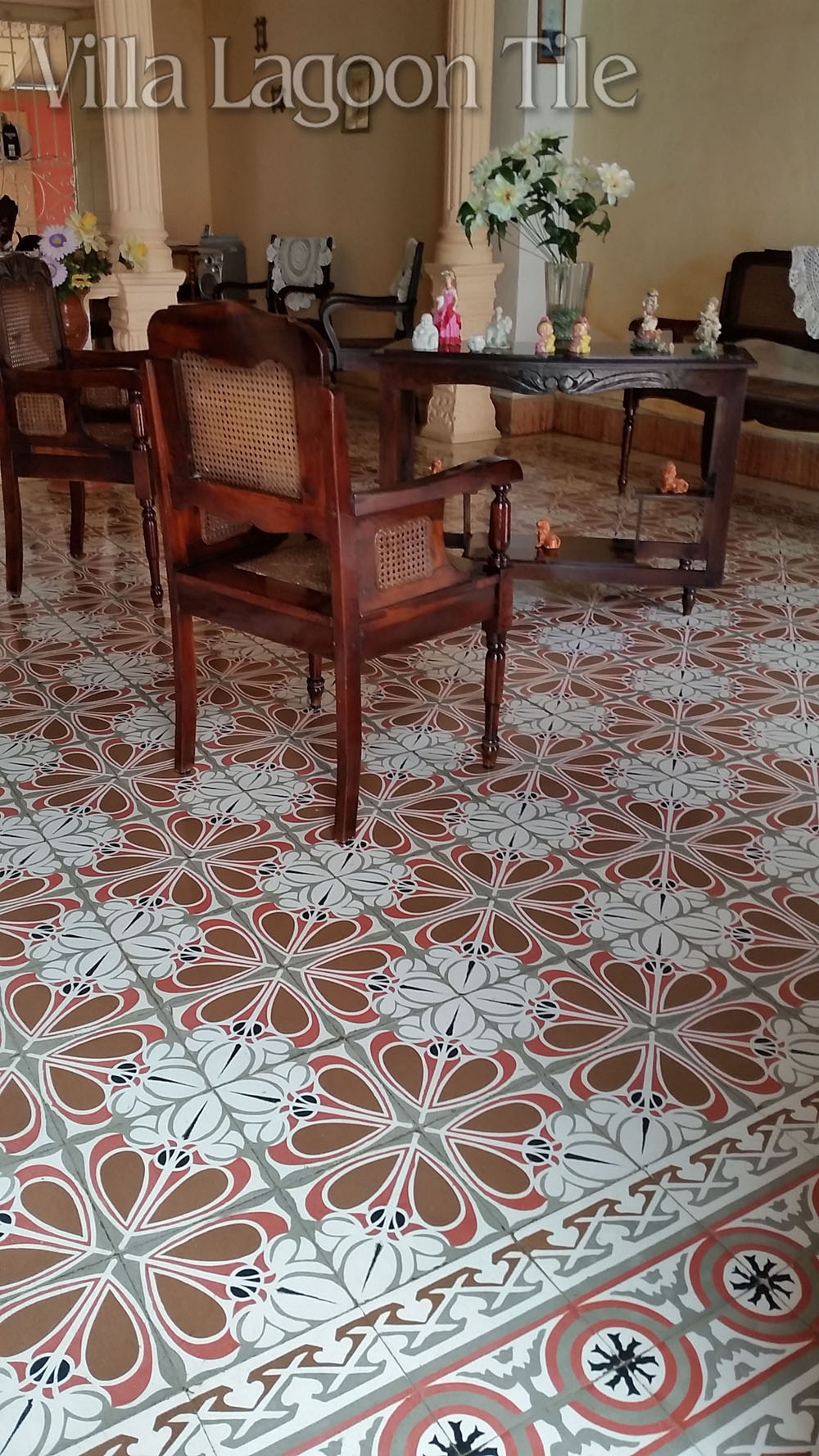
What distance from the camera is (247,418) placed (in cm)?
233

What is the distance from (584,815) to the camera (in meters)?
2.61

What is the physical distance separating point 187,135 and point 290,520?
904cm

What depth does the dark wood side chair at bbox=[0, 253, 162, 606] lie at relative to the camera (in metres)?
3.67

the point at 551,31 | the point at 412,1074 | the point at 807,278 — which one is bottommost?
the point at 412,1074

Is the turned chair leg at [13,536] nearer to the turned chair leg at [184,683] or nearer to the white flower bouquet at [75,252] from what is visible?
the white flower bouquet at [75,252]

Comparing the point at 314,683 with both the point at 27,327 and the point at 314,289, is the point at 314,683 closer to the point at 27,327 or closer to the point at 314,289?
the point at 27,327

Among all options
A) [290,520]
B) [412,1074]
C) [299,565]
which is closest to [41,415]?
[299,565]

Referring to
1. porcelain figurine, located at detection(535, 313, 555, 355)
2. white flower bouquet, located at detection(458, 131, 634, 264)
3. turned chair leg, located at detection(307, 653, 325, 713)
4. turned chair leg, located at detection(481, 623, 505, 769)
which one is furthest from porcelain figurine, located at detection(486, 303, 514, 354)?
turned chair leg, located at detection(481, 623, 505, 769)

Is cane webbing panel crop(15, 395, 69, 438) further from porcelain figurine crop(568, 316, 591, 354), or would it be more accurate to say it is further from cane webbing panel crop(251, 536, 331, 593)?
porcelain figurine crop(568, 316, 591, 354)

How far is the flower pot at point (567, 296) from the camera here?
3.80m

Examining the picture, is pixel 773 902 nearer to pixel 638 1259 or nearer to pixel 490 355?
pixel 638 1259

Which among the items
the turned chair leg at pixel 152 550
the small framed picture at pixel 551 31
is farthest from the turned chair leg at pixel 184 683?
the small framed picture at pixel 551 31

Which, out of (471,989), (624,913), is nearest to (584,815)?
(624,913)

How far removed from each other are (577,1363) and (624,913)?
98 centimetres
